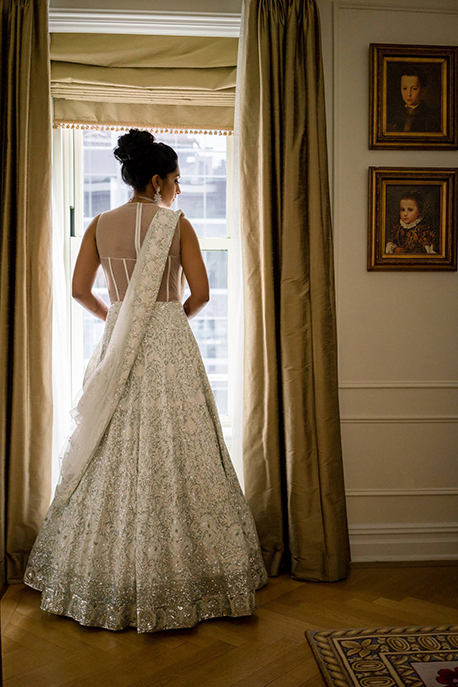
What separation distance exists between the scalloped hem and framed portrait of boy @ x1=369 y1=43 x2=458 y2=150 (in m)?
2.04

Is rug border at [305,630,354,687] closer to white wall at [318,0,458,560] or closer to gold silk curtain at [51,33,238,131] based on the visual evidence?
white wall at [318,0,458,560]

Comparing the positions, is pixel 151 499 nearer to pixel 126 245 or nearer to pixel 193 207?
pixel 126 245

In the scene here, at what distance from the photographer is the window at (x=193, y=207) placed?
114 inches

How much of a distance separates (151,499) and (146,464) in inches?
4.7

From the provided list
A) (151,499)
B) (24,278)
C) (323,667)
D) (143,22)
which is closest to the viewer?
(323,667)

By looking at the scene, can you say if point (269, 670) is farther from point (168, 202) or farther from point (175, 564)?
point (168, 202)

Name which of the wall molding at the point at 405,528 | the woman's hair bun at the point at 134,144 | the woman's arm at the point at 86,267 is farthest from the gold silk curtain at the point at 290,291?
the woman's arm at the point at 86,267

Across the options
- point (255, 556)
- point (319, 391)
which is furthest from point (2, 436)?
point (319, 391)

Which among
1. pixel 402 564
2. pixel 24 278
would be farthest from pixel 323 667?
pixel 24 278

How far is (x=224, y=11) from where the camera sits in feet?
8.78

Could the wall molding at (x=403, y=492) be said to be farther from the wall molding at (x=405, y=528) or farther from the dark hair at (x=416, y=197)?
the dark hair at (x=416, y=197)

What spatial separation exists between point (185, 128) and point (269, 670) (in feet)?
7.31

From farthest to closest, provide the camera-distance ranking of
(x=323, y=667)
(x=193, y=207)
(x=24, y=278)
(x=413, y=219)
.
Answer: (x=193, y=207)
(x=413, y=219)
(x=24, y=278)
(x=323, y=667)

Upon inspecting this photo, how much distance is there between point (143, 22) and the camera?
2.66 metres
